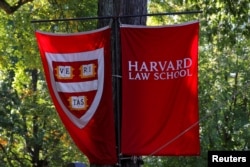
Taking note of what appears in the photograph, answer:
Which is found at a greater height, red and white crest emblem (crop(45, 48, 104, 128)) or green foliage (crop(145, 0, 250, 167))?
red and white crest emblem (crop(45, 48, 104, 128))

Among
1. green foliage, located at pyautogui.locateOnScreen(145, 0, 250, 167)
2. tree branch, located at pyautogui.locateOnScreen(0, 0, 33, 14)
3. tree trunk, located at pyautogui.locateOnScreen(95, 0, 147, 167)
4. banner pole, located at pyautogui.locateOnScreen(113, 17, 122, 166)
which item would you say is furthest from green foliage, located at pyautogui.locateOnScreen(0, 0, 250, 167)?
banner pole, located at pyautogui.locateOnScreen(113, 17, 122, 166)

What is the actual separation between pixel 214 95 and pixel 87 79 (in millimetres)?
15258

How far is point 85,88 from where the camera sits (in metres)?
6.63

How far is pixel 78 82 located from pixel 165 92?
1.11 meters

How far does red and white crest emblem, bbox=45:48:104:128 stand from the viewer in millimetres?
6629

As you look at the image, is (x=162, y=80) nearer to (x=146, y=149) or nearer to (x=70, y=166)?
(x=146, y=149)

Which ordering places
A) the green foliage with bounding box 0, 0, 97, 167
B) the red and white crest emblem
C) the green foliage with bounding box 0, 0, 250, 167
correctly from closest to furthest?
the red and white crest emblem
the green foliage with bounding box 0, 0, 97, 167
the green foliage with bounding box 0, 0, 250, 167

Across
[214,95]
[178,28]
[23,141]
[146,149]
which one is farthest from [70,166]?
[23,141]

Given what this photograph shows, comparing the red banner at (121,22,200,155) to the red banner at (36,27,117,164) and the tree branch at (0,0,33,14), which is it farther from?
the tree branch at (0,0,33,14)

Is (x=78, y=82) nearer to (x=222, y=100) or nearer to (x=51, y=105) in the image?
(x=222, y=100)

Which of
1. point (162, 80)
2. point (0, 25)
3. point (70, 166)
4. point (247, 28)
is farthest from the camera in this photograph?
point (0, 25)

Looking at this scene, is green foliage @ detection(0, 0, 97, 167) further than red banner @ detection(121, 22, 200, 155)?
Yes

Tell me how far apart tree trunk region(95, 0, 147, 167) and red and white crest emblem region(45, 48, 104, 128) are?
29 centimetres

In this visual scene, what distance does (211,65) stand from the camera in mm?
22312
